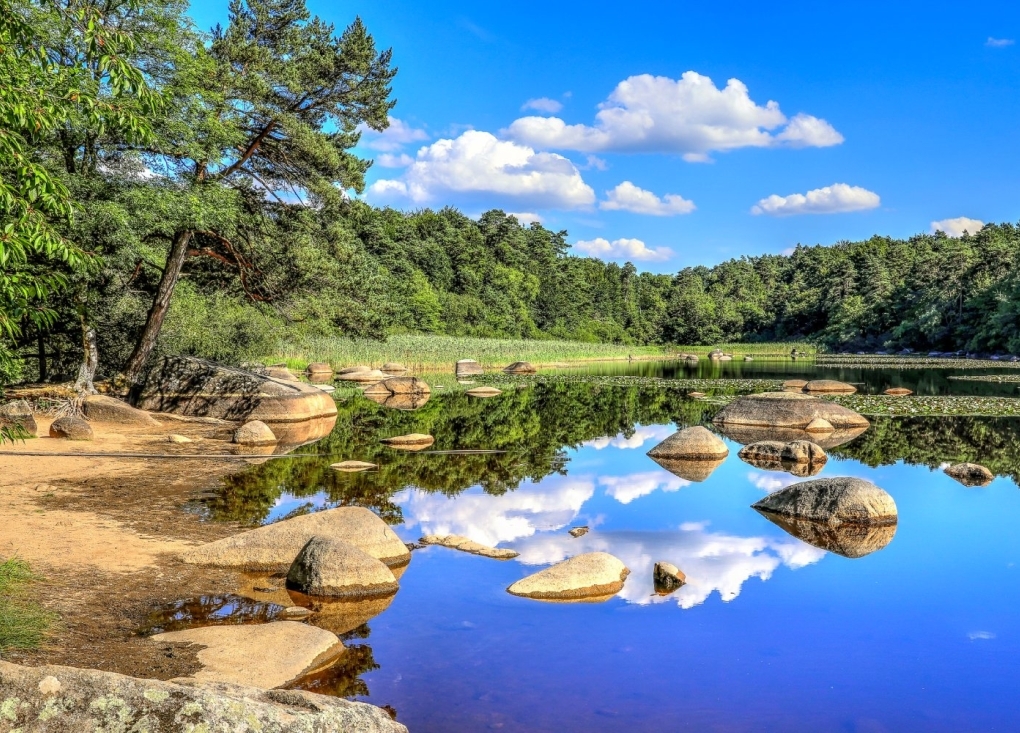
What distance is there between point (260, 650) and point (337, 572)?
2.06 meters

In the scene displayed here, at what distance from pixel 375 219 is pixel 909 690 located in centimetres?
7438

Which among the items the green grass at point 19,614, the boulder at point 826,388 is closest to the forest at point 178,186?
the green grass at point 19,614

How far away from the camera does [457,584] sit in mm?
8922

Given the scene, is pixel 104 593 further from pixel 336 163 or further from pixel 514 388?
pixel 514 388

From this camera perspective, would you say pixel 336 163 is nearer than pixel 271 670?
No

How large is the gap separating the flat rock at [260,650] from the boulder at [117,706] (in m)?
2.52

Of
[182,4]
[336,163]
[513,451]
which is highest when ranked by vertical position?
[182,4]

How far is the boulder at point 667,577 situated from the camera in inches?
355

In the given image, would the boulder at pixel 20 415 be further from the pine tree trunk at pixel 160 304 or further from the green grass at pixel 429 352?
the green grass at pixel 429 352

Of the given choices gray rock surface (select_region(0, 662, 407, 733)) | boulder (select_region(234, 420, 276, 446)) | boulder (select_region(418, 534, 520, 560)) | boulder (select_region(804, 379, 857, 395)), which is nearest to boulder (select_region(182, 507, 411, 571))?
boulder (select_region(418, 534, 520, 560))

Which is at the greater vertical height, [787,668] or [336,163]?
[336,163]

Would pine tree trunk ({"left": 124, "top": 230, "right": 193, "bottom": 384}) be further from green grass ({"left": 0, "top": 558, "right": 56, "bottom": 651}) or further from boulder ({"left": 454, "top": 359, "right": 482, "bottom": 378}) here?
boulder ({"left": 454, "top": 359, "right": 482, "bottom": 378})

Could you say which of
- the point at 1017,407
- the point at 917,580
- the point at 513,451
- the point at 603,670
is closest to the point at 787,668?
the point at 603,670

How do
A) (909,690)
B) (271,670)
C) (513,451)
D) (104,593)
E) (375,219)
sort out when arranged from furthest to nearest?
(375,219)
(513,451)
(104,593)
(909,690)
(271,670)
